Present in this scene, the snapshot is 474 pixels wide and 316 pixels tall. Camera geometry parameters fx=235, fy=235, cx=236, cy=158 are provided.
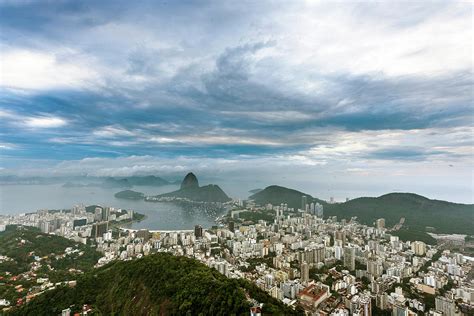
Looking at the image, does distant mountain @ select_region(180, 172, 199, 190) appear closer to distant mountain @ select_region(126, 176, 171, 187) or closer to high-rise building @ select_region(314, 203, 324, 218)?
distant mountain @ select_region(126, 176, 171, 187)

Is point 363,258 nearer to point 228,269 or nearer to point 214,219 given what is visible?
point 228,269

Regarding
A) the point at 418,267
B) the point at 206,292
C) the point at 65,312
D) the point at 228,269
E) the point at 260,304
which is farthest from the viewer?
the point at 418,267

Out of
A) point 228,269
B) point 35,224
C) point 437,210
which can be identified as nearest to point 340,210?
point 437,210

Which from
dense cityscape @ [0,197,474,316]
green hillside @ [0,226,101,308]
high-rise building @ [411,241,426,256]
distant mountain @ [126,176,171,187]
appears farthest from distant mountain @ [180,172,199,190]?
high-rise building @ [411,241,426,256]

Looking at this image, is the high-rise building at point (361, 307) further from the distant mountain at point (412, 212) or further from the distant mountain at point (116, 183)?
the distant mountain at point (116, 183)

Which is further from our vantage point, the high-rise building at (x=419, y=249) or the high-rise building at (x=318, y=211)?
the high-rise building at (x=318, y=211)

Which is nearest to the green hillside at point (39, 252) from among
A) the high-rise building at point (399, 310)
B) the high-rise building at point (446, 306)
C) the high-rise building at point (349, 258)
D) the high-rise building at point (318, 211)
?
the high-rise building at point (399, 310)

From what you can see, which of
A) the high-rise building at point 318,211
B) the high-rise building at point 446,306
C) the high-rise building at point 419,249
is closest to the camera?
the high-rise building at point 446,306

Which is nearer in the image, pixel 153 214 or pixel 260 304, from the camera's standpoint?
pixel 260 304
